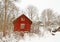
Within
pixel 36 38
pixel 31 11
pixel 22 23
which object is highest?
pixel 31 11

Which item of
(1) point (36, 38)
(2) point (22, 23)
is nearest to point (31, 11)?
(2) point (22, 23)

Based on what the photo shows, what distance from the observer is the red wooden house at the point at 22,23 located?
1416 mm

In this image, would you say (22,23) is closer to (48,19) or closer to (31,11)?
(31,11)

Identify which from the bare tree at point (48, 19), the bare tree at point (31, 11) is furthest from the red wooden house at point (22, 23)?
the bare tree at point (48, 19)

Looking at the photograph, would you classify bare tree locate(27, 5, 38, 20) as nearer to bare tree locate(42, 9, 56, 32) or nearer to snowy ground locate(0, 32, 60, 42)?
bare tree locate(42, 9, 56, 32)

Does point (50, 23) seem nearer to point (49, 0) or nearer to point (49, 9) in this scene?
point (49, 9)

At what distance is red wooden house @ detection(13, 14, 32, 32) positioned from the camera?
1.42m

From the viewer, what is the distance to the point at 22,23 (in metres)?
1.42

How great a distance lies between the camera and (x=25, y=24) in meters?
1.42

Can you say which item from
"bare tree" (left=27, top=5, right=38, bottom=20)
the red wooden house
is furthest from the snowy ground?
"bare tree" (left=27, top=5, right=38, bottom=20)

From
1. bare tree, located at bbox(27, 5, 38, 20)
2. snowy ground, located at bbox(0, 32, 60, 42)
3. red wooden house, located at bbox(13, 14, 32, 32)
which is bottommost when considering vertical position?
snowy ground, located at bbox(0, 32, 60, 42)

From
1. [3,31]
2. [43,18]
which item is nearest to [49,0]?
[43,18]

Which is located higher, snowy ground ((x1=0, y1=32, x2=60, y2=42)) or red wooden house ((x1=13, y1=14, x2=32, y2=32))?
red wooden house ((x1=13, y1=14, x2=32, y2=32))

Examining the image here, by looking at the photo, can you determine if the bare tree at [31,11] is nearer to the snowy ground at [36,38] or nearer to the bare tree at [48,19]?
the bare tree at [48,19]
